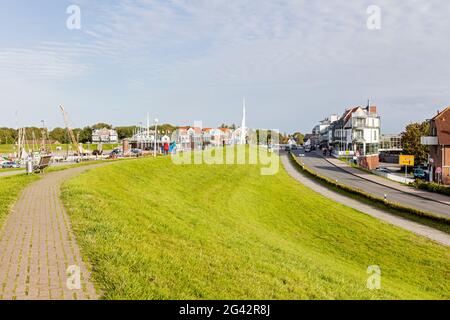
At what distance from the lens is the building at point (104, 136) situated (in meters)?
178

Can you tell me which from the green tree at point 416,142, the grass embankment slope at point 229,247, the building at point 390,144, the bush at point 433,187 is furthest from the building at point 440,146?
the building at point 390,144

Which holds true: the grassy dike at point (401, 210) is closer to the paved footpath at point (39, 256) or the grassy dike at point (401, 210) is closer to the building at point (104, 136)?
the paved footpath at point (39, 256)

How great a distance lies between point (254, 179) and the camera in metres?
45.6

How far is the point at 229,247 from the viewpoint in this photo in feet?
41.1

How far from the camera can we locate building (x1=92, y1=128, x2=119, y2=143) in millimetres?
178125

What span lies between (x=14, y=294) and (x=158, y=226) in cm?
669

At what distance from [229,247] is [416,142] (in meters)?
82.1

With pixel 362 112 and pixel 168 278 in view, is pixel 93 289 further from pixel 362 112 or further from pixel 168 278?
pixel 362 112

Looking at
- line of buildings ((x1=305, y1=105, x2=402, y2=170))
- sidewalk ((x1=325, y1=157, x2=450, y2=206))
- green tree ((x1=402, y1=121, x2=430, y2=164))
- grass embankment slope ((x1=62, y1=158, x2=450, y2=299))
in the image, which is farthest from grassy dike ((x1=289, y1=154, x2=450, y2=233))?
green tree ((x1=402, y1=121, x2=430, y2=164))

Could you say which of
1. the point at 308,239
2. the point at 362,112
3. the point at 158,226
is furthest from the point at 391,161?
the point at 158,226

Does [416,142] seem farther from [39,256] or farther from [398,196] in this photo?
[39,256]

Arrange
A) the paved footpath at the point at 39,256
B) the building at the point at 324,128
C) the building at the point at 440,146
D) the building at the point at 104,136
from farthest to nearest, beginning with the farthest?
the building at the point at 104,136
the building at the point at 324,128
the building at the point at 440,146
the paved footpath at the point at 39,256

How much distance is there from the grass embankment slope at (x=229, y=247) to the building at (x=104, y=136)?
153562 mm

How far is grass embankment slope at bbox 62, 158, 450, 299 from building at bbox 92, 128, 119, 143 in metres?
154
